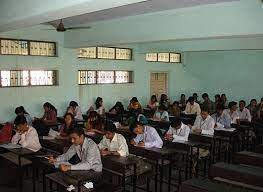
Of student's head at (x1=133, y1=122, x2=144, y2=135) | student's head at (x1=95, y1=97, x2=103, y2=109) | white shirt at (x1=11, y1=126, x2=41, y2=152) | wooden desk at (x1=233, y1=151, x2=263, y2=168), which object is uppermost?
student's head at (x1=95, y1=97, x2=103, y2=109)

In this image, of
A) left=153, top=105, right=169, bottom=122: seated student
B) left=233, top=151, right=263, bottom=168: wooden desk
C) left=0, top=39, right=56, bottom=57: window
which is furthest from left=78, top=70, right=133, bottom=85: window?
left=233, top=151, right=263, bottom=168: wooden desk

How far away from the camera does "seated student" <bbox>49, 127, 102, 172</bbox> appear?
4.29 m

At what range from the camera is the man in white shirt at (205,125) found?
6964 millimetres

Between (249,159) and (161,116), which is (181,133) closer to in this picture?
(249,159)

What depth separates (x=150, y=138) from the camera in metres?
5.73

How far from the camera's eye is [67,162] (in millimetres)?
4582

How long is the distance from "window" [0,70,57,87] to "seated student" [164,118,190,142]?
4.83 meters

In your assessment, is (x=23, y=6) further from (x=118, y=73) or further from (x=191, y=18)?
(x=118, y=73)

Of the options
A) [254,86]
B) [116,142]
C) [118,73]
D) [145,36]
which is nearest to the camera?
[116,142]

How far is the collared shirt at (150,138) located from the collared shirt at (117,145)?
0.61 metres

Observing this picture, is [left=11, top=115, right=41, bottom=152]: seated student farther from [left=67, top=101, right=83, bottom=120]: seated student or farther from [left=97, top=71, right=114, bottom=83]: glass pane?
[left=97, top=71, right=114, bottom=83]: glass pane

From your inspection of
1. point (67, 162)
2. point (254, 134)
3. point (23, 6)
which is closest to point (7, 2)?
point (23, 6)

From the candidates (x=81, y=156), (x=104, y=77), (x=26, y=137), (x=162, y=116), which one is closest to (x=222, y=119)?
(x=162, y=116)

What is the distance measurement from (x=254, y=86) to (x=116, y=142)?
953 cm
